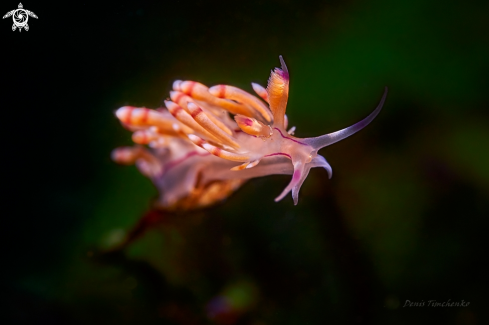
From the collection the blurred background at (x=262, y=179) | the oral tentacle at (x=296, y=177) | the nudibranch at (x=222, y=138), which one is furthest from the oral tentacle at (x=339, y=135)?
the blurred background at (x=262, y=179)

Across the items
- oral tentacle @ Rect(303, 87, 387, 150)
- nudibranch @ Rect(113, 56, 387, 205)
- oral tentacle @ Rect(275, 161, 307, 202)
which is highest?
nudibranch @ Rect(113, 56, 387, 205)

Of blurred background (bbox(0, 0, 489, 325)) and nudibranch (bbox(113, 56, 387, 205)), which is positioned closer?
nudibranch (bbox(113, 56, 387, 205))

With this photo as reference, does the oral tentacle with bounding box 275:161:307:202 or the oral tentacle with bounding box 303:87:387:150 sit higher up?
the oral tentacle with bounding box 303:87:387:150

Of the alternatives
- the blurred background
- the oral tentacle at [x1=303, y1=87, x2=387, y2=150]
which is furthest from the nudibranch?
→ the blurred background

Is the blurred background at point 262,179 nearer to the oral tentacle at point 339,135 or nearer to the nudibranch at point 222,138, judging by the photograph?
the nudibranch at point 222,138

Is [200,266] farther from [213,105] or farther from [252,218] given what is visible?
[213,105]

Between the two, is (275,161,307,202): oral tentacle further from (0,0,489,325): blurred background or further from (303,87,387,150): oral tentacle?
(0,0,489,325): blurred background

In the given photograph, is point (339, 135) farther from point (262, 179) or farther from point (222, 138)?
point (262, 179)
